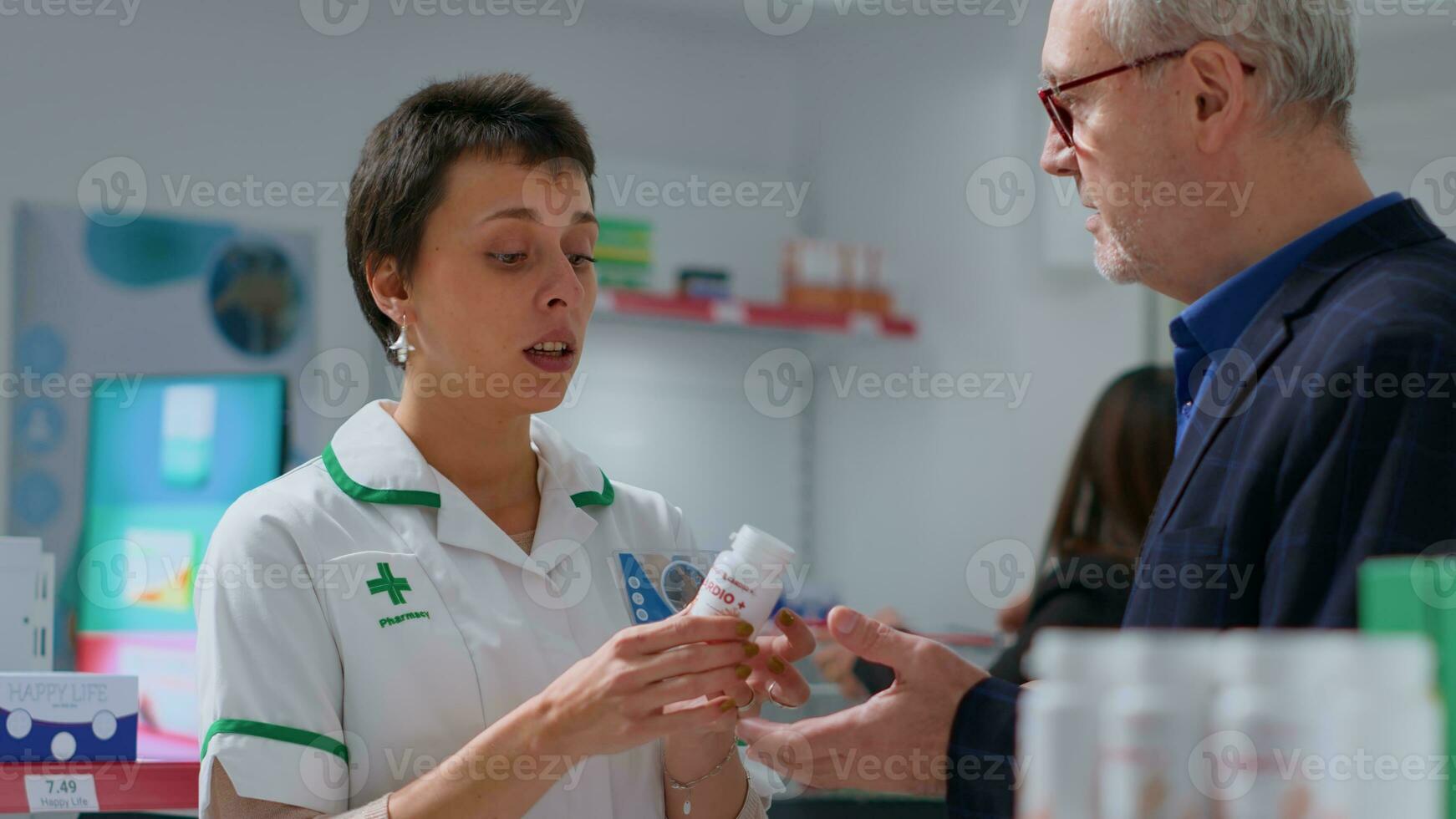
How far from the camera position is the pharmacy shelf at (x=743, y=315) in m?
4.97

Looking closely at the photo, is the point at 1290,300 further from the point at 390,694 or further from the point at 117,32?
the point at 117,32

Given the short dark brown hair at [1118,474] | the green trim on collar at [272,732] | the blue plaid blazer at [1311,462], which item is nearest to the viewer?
the blue plaid blazer at [1311,462]

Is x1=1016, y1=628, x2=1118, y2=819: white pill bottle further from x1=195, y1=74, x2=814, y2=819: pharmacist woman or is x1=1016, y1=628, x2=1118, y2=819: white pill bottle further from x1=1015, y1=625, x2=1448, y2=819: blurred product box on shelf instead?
x1=195, y1=74, x2=814, y2=819: pharmacist woman

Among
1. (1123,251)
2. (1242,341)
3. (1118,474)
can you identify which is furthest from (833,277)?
(1242,341)

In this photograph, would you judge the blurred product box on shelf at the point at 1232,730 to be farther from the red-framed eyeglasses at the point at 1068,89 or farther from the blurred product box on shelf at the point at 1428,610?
the red-framed eyeglasses at the point at 1068,89

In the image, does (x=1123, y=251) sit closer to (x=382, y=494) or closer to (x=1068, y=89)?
(x=1068, y=89)

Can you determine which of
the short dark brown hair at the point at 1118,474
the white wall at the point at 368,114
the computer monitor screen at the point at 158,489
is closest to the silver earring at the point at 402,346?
the short dark brown hair at the point at 1118,474

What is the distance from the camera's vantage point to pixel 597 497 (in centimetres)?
188

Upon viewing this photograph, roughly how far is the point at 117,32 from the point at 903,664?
3.81 meters

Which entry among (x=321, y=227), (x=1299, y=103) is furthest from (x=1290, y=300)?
→ (x=321, y=227)

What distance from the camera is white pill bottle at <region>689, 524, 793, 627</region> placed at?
4.58ft

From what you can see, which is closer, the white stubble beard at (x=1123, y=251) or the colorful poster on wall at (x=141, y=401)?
the white stubble beard at (x=1123, y=251)

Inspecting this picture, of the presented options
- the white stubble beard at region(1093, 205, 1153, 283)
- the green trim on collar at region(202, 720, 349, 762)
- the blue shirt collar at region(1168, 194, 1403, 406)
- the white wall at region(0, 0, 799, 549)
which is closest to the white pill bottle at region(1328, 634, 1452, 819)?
the blue shirt collar at region(1168, 194, 1403, 406)

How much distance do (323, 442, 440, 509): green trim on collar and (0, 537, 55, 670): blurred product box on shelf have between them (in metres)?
0.77
